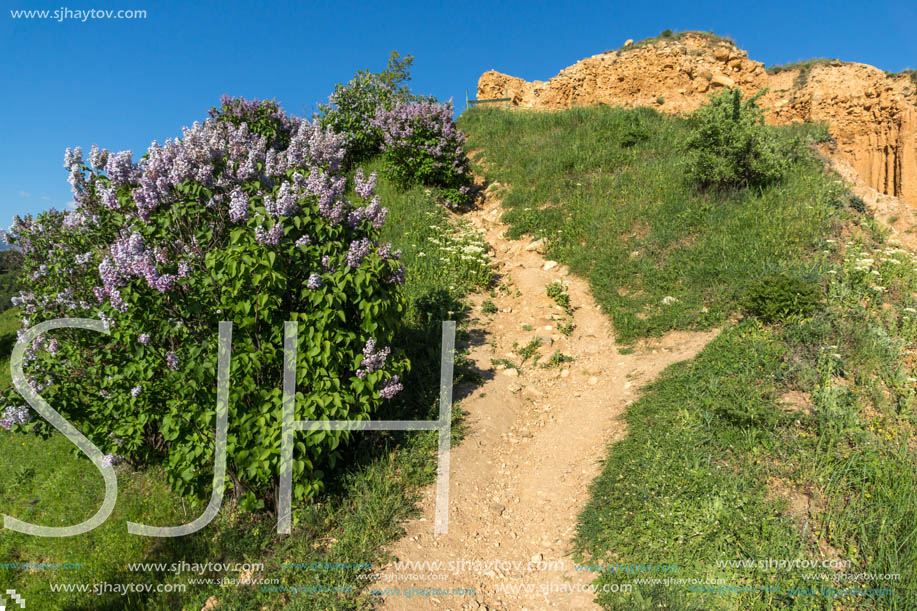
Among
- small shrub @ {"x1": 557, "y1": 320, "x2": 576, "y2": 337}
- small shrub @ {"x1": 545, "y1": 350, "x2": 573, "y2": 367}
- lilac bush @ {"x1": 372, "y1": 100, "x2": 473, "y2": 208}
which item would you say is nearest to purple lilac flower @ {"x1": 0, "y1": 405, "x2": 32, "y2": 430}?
small shrub @ {"x1": 545, "y1": 350, "x2": 573, "y2": 367}

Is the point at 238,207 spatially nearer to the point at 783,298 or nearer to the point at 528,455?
the point at 528,455

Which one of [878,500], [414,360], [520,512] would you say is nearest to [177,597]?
[520,512]

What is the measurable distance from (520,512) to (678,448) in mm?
1657

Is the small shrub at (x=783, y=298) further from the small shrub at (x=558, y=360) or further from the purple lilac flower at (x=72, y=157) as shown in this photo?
the purple lilac flower at (x=72, y=157)

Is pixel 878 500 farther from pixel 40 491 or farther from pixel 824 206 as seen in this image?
pixel 40 491

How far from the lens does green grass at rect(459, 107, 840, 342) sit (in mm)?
7219

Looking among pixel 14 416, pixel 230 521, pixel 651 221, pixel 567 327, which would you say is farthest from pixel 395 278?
pixel 651 221

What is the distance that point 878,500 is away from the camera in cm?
353

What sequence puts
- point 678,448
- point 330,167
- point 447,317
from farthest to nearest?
1. point 447,317
2. point 330,167
3. point 678,448

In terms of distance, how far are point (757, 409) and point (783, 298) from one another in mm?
2285

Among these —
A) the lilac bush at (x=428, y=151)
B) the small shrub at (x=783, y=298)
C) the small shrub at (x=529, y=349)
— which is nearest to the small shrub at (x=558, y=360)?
the small shrub at (x=529, y=349)

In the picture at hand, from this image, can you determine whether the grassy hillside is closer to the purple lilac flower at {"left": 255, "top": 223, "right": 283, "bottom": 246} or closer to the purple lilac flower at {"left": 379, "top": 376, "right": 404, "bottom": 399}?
the purple lilac flower at {"left": 379, "top": 376, "right": 404, "bottom": 399}

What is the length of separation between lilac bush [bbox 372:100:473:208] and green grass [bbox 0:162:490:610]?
283 inches

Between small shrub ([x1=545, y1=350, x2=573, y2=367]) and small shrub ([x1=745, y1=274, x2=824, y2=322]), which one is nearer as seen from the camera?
small shrub ([x1=745, y1=274, x2=824, y2=322])
